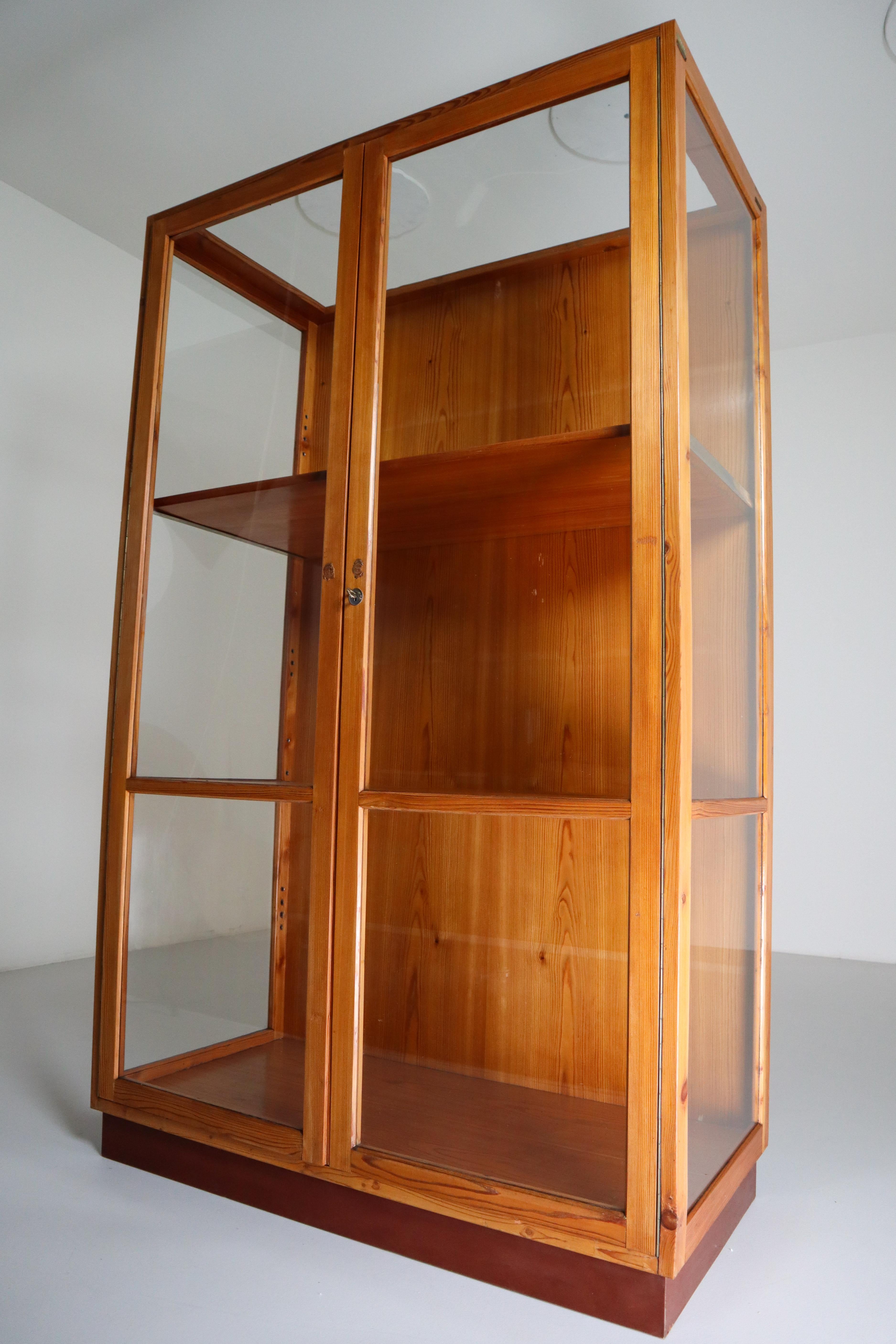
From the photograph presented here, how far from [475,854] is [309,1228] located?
2.21ft

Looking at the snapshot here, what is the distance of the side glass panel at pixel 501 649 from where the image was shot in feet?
4.92

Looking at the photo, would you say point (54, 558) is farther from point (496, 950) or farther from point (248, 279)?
point (496, 950)

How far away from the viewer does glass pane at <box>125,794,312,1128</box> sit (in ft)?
5.42

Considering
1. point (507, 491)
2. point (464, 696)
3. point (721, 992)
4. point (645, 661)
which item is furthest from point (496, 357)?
point (721, 992)

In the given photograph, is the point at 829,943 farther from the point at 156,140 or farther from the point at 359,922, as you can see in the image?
the point at 156,140

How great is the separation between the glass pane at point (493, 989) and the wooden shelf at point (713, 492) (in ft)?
1.69

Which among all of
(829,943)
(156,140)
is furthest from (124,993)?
(829,943)

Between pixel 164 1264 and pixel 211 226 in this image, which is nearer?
pixel 164 1264

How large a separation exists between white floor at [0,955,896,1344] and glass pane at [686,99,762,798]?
738 mm

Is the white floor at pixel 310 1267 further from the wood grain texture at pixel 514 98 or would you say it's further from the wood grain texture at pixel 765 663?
the wood grain texture at pixel 514 98

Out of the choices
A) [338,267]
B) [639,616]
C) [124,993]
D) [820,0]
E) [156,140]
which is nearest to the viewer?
[639,616]

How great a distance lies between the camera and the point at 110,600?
12.6 feet

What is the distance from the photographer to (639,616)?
4.38 feet

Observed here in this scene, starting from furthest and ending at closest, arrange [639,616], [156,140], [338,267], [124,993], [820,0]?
[156,140] < [820,0] < [124,993] < [338,267] < [639,616]
